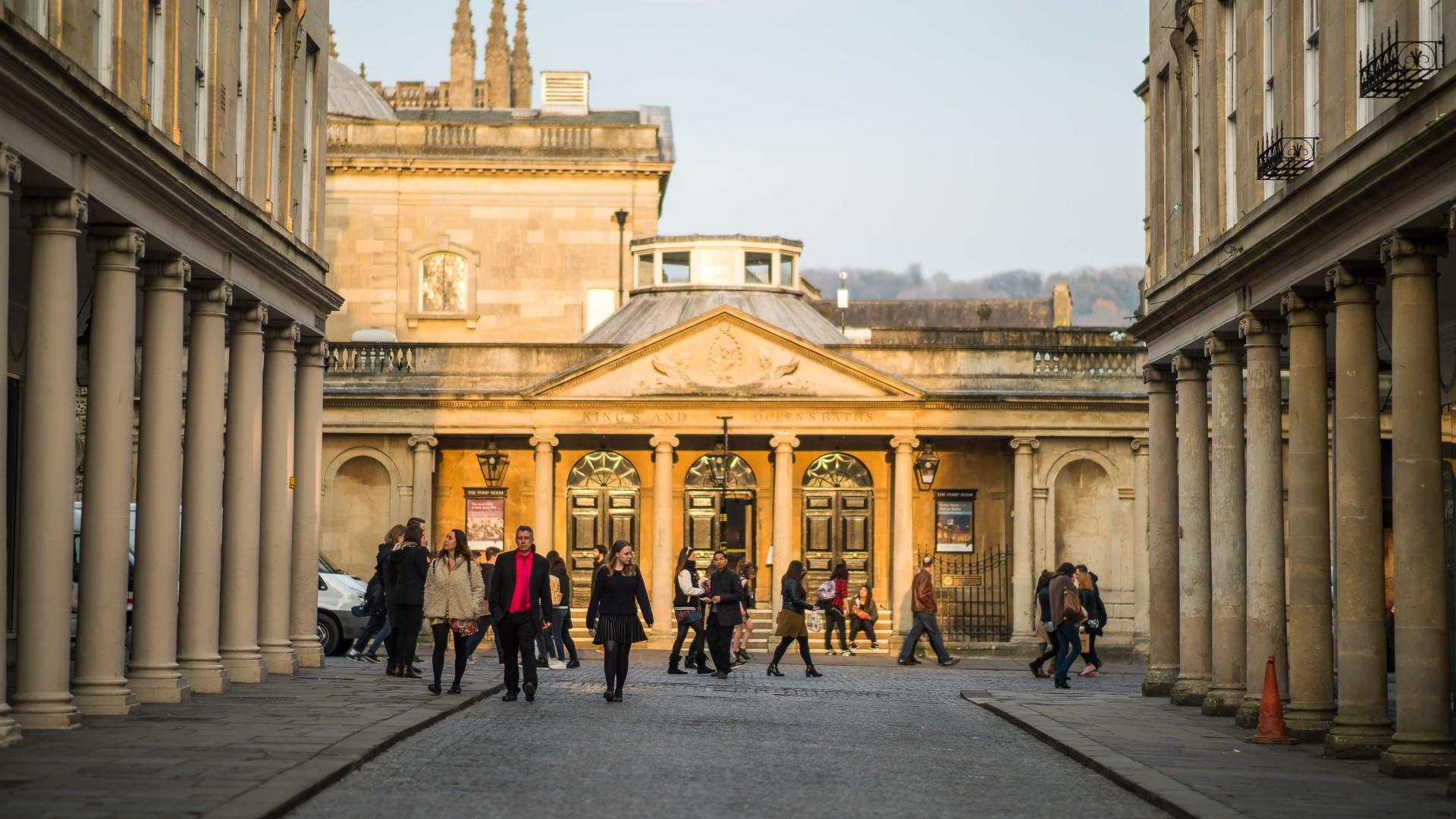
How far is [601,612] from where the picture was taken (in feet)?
72.3

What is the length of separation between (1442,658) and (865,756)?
4530mm

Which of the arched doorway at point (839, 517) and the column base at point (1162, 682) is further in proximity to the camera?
the arched doorway at point (839, 517)

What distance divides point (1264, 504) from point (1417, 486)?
4836 millimetres

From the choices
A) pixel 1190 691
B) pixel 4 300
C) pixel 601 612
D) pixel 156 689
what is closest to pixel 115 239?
pixel 4 300

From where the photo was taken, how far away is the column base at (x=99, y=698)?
701 inches

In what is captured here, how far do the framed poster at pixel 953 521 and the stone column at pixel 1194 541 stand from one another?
2109 cm

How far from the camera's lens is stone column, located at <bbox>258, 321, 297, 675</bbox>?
2455 centimetres

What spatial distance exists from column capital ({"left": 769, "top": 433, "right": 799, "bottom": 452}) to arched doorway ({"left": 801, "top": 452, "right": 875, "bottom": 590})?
8.63 feet

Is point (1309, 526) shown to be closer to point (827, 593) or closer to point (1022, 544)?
point (827, 593)

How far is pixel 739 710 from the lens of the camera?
21.2 metres

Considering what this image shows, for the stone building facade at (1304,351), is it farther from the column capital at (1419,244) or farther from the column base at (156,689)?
the column base at (156,689)

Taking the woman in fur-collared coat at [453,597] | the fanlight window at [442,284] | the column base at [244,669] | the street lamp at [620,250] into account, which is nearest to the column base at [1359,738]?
the woman in fur-collared coat at [453,597]

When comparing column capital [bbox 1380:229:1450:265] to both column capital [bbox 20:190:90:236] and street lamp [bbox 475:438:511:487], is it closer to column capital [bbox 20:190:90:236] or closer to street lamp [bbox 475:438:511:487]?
column capital [bbox 20:190:90:236]

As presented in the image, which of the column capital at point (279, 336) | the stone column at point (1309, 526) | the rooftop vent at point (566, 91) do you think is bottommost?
the stone column at point (1309, 526)
